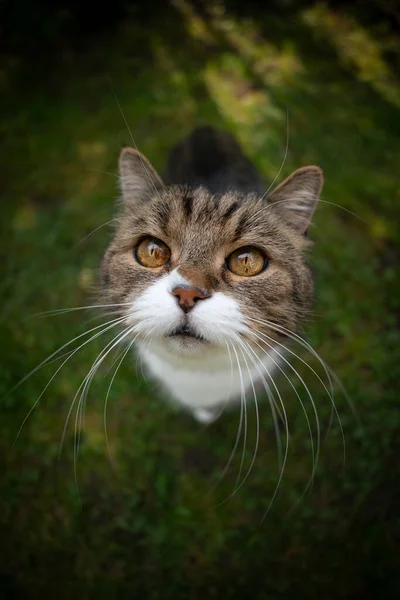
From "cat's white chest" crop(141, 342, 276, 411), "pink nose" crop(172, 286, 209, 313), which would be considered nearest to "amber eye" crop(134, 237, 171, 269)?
"pink nose" crop(172, 286, 209, 313)

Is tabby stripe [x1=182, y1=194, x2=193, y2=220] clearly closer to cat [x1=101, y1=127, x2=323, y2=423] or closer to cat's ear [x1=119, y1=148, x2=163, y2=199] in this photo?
cat [x1=101, y1=127, x2=323, y2=423]

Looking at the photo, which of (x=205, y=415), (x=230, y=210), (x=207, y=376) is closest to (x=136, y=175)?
(x=230, y=210)

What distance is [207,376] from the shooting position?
6.05 feet

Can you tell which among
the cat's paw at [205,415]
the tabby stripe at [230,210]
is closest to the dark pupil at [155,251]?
the tabby stripe at [230,210]

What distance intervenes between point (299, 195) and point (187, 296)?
65 cm

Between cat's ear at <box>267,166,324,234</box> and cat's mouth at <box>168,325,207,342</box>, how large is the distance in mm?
598

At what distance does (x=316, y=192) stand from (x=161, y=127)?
2179 mm

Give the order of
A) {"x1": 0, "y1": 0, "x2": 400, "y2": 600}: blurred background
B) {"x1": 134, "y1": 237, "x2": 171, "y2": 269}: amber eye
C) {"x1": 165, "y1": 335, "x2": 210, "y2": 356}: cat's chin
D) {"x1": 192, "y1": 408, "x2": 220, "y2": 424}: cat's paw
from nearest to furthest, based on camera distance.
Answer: {"x1": 165, "y1": 335, "x2": 210, "y2": 356}: cat's chin → {"x1": 134, "y1": 237, "x2": 171, "y2": 269}: amber eye → {"x1": 0, "y1": 0, "x2": 400, "y2": 600}: blurred background → {"x1": 192, "y1": 408, "x2": 220, "y2": 424}: cat's paw

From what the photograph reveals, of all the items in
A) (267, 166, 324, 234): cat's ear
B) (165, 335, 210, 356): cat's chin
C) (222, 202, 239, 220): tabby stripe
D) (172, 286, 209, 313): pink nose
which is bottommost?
(165, 335, 210, 356): cat's chin

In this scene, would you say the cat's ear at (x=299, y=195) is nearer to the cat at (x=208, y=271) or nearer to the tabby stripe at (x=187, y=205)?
the cat at (x=208, y=271)

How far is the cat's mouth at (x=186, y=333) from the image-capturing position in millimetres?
1429

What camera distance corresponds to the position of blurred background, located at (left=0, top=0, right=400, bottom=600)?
2.18 meters

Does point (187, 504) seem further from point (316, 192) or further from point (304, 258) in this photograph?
point (316, 192)

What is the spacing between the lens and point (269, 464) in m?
2.36
